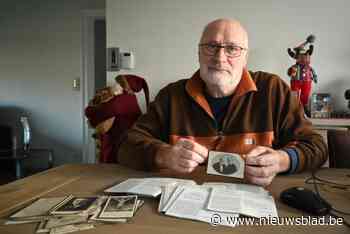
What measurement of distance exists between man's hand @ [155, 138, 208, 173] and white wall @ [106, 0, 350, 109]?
1.63 meters

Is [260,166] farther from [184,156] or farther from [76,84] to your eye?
[76,84]

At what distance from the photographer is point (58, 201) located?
2.55 ft

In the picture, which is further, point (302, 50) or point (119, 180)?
point (302, 50)

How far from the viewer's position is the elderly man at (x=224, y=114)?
46.5 inches

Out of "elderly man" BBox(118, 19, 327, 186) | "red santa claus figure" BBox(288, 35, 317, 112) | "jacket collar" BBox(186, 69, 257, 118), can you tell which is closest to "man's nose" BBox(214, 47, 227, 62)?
"elderly man" BBox(118, 19, 327, 186)

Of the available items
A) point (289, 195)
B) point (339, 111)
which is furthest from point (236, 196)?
point (339, 111)

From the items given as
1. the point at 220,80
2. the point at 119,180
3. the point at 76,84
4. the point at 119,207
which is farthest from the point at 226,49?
the point at 76,84

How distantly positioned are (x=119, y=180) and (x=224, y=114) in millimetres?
525

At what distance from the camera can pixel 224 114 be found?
51.6 inches

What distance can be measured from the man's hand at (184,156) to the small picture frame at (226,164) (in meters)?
0.04

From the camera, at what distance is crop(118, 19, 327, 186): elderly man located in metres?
1.18

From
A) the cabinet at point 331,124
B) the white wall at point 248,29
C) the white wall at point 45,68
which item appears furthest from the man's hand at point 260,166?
the white wall at point 45,68

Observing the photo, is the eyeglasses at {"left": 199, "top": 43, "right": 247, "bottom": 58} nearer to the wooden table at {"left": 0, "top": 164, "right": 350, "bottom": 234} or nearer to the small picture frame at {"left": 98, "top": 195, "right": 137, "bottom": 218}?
the wooden table at {"left": 0, "top": 164, "right": 350, "bottom": 234}

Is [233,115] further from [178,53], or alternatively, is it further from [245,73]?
[178,53]
